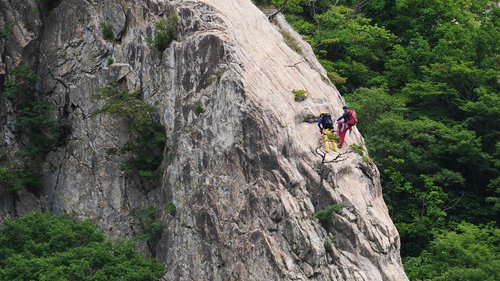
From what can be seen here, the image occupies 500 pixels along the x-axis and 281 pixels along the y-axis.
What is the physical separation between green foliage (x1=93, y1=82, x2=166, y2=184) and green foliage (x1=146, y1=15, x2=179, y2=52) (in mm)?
1728

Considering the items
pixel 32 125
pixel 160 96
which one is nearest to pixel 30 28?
pixel 32 125

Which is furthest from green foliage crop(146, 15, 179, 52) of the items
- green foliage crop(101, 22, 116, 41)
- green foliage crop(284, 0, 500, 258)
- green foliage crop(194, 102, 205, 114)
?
green foliage crop(284, 0, 500, 258)

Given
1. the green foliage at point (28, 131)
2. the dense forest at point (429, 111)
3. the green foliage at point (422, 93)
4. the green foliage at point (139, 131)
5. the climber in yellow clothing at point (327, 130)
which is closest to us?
the climber in yellow clothing at point (327, 130)

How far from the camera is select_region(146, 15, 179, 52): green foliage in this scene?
29.9 metres

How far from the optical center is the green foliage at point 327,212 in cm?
2631

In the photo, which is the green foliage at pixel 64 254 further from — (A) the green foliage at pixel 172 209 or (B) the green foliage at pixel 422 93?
(B) the green foliage at pixel 422 93

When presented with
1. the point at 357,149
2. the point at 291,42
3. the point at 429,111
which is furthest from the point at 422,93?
the point at 357,149

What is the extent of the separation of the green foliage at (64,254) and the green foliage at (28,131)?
10.5ft

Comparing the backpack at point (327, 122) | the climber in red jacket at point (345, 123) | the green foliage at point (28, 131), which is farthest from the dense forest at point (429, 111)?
the green foliage at point (28, 131)

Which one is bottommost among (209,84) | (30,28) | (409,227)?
(409,227)

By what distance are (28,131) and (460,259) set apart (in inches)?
572

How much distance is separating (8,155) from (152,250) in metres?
6.41

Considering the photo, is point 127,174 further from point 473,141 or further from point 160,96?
point 473,141

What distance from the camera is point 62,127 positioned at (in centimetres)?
3144
